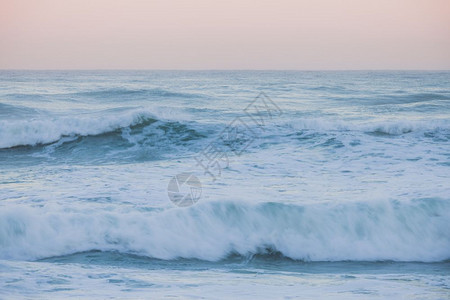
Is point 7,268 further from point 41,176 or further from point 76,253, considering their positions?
point 41,176

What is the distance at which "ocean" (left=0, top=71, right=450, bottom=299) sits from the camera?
423cm

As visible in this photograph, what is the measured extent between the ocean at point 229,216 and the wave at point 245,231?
2cm

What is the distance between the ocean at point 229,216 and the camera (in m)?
4.23

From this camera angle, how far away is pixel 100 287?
391cm

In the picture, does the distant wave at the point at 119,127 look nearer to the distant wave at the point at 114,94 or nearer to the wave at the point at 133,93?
the distant wave at the point at 114,94

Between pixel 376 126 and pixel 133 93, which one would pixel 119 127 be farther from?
pixel 133 93

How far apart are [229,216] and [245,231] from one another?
0.30m

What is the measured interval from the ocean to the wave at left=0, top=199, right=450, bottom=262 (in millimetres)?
17

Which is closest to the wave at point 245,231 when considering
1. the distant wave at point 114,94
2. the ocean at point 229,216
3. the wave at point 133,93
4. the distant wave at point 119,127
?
the ocean at point 229,216

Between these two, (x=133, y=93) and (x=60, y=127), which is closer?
(x=60, y=127)

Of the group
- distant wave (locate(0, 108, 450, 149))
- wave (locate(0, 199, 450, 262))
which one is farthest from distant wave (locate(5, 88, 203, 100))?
wave (locate(0, 199, 450, 262))

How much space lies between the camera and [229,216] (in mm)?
5996

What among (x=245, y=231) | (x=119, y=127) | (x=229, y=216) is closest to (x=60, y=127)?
(x=119, y=127)

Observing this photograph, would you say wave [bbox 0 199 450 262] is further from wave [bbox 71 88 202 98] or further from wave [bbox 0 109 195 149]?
wave [bbox 71 88 202 98]
